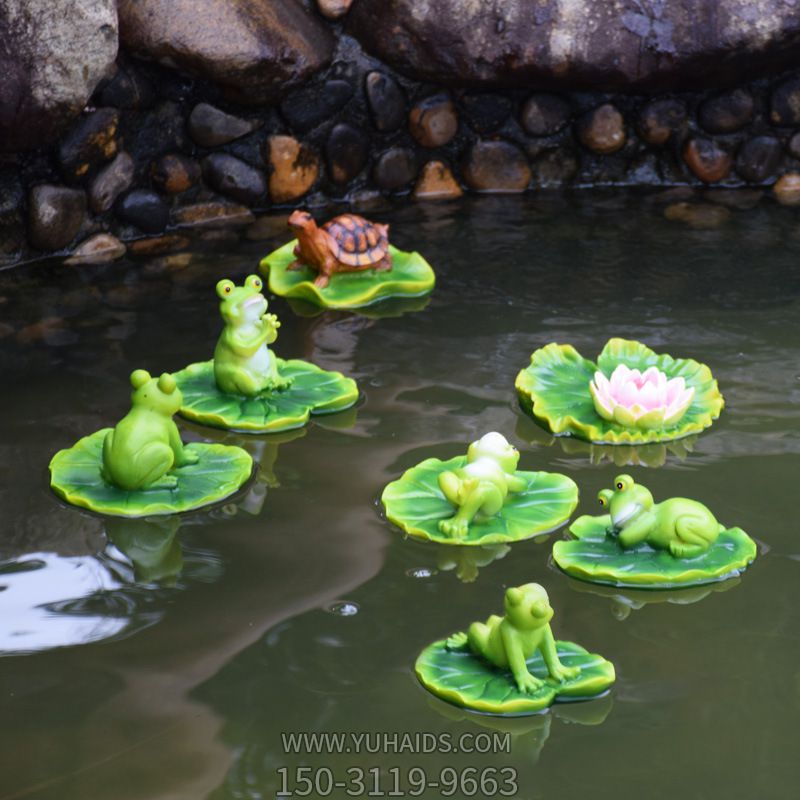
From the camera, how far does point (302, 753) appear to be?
116 inches

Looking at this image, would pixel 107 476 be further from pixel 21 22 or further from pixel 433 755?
pixel 21 22

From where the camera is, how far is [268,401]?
4.66 metres

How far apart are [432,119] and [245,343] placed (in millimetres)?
2698

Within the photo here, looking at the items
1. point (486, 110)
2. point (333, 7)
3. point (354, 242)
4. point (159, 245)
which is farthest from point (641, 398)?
point (333, 7)

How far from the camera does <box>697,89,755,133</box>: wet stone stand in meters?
7.03

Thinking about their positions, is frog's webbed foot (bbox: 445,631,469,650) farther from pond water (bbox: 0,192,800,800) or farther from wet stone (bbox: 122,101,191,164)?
wet stone (bbox: 122,101,191,164)

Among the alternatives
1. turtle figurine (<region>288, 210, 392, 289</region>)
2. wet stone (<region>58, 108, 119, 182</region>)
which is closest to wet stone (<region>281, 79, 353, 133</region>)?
wet stone (<region>58, 108, 119, 182</region>)

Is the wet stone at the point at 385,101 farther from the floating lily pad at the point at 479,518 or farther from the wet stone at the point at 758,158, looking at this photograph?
the floating lily pad at the point at 479,518

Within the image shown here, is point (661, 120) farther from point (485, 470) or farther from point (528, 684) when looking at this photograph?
point (528, 684)

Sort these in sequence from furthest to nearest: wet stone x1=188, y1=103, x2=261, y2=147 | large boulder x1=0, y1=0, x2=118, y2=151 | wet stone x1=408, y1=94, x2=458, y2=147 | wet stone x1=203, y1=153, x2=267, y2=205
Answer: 1. wet stone x1=408, y1=94, x2=458, y2=147
2. wet stone x1=203, y1=153, x2=267, y2=205
3. wet stone x1=188, y1=103, x2=261, y2=147
4. large boulder x1=0, y1=0, x2=118, y2=151

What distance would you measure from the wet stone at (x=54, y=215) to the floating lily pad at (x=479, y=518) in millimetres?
2608

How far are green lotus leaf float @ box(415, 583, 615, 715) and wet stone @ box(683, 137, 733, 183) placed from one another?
446cm

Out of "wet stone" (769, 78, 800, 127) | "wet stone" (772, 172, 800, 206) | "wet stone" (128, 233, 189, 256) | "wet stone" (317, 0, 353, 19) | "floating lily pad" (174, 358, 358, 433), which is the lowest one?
"floating lily pad" (174, 358, 358, 433)

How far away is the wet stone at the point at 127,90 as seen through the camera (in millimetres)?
6012
